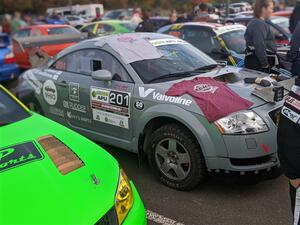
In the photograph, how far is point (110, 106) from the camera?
4.18 metres

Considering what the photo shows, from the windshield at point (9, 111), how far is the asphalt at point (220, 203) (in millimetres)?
1384

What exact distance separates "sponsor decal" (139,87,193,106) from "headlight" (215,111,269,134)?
0.39 m

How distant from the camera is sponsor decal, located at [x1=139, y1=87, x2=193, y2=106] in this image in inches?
141

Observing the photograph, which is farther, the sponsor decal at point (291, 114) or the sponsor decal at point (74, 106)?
the sponsor decal at point (74, 106)

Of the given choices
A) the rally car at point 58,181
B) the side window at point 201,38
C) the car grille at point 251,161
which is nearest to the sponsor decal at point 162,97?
the car grille at point 251,161

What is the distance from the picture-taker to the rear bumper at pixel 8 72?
8.64 m

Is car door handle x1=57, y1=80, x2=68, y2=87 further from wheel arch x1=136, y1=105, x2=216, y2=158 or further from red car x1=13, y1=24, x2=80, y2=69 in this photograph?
red car x1=13, y1=24, x2=80, y2=69

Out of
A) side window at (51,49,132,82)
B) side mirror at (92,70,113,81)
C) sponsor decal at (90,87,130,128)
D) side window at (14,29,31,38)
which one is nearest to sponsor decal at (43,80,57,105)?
side window at (51,49,132,82)

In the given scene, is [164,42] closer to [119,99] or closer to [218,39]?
[119,99]

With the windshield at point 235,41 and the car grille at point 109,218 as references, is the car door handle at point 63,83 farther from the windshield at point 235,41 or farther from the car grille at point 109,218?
the windshield at point 235,41

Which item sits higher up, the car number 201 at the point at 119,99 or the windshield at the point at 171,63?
the windshield at the point at 171,63

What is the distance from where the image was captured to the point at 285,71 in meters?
5.65

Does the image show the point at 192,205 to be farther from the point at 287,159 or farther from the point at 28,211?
the point at 28,211

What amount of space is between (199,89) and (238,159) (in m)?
0.76
